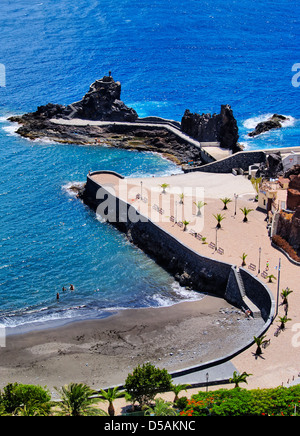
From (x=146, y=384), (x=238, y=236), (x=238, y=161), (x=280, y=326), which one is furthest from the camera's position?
(x=238, y=161)

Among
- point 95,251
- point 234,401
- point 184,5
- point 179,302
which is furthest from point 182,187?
point 184,5

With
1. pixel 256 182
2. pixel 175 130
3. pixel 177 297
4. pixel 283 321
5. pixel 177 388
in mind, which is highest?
pixel 175 130

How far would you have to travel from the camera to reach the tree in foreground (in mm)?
47469

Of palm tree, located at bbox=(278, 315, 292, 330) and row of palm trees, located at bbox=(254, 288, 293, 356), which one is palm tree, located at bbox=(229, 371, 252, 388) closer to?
row of palm trees, located at bbox=(254, 288, 293, 356)

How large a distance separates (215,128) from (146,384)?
65.3 m

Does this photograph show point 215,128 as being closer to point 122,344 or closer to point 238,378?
point 122,344

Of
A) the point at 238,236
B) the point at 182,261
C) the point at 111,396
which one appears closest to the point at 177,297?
the point at 182,261

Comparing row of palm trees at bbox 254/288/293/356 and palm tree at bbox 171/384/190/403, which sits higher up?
row of palm trees at bbox 254/288/293/356

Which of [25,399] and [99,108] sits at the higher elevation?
[99,108]

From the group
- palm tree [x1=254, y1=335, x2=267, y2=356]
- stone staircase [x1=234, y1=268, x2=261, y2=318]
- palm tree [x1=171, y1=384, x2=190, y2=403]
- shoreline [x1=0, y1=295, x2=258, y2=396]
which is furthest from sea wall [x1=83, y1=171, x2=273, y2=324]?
palm tree [x1=171, y1=384, x2=190, y2=403]

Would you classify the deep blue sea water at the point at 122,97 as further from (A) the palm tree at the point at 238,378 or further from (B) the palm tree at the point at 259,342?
(A) the palm tree at the point at 238,378

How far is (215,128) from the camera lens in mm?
106062

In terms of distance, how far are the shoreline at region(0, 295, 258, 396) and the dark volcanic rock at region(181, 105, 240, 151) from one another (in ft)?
138

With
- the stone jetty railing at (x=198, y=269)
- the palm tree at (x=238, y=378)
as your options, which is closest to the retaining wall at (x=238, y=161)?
the stone jetty railing at (x=198, y=269)
